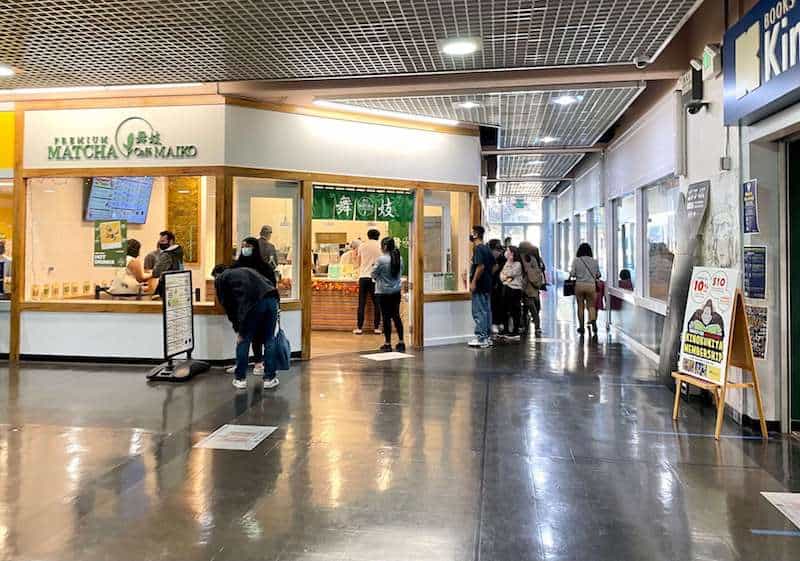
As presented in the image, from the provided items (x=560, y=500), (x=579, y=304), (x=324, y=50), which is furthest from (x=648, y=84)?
(x=560, y=500)

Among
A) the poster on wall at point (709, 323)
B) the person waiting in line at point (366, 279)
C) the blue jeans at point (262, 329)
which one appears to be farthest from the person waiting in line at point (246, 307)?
the poster on wall at point (709, 323)

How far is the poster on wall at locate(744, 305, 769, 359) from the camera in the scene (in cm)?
454

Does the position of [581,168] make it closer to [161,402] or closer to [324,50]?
[324,50]

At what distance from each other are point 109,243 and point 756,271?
6.98 m

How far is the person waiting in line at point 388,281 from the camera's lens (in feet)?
25.5

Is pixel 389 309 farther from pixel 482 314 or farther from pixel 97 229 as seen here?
pixel 97 229

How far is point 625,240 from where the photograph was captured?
31.7ft

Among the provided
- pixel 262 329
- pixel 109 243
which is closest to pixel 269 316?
pixel 262 329

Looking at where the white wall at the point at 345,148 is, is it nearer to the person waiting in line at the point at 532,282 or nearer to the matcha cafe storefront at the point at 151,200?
the matcha cafe storefront at the point at 151,200

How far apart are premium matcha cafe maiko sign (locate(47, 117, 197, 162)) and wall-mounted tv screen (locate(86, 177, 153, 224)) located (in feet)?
1.15

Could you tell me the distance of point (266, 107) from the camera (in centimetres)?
714

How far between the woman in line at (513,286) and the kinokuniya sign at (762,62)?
4950 millimetres

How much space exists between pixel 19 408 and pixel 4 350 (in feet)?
8.93

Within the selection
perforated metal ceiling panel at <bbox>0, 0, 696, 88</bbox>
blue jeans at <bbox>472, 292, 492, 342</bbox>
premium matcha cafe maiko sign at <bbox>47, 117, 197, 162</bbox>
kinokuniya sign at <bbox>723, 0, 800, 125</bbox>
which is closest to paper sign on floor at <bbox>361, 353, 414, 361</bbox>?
blue jeans at <bbox>472, 292, 492, 342</bbox>
